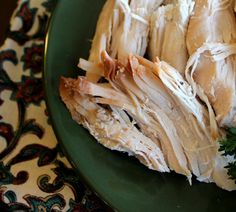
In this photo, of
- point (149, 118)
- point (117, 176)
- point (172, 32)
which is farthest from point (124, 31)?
point (117, 176)

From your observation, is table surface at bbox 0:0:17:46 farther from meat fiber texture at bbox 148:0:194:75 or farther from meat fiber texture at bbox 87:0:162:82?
meat fiber texture at bbox 148:0:194:75

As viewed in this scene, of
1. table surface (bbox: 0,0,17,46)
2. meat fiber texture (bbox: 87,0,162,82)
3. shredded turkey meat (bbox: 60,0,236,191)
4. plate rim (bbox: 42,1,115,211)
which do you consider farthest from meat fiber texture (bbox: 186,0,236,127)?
table surface (bbox: 0,0,17,46)

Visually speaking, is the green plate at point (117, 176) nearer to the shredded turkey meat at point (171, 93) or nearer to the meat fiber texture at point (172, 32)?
the shredded turkey meat at point (171, 93)

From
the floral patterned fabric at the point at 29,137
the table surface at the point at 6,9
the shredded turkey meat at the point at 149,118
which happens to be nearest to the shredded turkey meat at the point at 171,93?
the shredded turkey meat at the point at 149,118

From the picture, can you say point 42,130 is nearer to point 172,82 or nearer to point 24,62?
point 24,62

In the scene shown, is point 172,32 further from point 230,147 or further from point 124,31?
point 230,147

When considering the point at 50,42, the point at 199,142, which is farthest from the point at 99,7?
the point at 199,142

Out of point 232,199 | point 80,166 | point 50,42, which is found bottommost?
point 232,199
